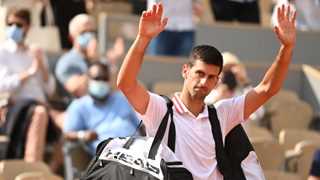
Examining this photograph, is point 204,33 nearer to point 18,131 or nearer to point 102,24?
point 102,24

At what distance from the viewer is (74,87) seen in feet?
36.5

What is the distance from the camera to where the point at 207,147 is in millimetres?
6055

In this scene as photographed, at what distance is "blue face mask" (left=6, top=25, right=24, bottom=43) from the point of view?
35.9 ft

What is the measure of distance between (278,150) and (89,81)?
1826mm

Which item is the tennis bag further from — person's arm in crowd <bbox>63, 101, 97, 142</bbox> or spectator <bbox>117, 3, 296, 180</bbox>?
person's arm in crowd <bbox>63, 101, 97, 142</bbox>

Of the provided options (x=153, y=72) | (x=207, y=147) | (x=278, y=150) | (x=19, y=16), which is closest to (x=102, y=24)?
(x=153, y=72)

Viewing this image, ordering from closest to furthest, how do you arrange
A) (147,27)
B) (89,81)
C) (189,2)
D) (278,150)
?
(147,27)
(278,150)
(89,81)
(189,2)

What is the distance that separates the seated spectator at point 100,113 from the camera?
10344 millimetres

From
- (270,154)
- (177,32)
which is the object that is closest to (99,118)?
(270,154)

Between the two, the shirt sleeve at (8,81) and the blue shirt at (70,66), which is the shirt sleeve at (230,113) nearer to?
the shirt sleeve at (8,81)

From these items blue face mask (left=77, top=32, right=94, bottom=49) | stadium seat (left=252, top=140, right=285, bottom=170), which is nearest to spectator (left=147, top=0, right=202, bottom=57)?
blue face mask (left=77, top=32, right=94, bottom=49)

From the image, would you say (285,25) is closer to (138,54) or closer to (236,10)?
(138,54)

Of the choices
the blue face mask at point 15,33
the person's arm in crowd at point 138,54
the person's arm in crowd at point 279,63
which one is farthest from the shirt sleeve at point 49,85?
the person's arm in crowd at point 138,54

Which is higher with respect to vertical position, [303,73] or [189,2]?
[189,2]
